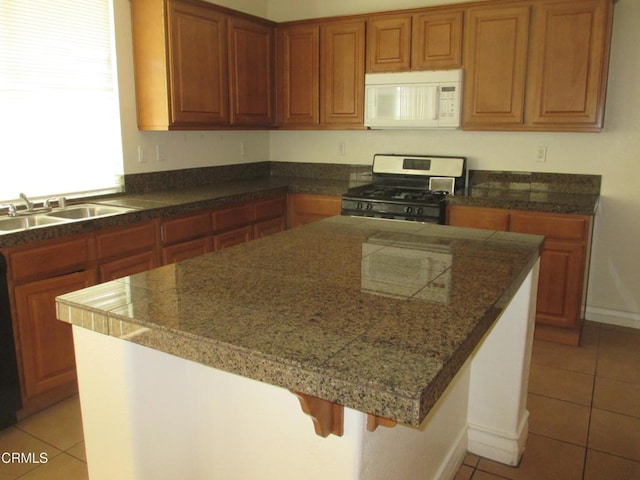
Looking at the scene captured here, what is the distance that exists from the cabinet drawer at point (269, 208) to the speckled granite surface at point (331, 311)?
2.08 meters

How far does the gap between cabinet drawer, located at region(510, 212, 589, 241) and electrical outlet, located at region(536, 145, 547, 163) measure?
0.71 m

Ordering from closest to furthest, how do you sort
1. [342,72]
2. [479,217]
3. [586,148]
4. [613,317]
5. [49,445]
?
[49,445] < [479,217] < [586,148] < [613,317] < [342,72]

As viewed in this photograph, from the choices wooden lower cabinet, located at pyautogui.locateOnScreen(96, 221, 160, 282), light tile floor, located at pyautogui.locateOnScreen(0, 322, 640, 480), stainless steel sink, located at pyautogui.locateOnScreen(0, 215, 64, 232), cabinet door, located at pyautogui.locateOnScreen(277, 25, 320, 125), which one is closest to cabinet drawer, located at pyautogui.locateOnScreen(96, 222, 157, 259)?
wooden lower cabinet, located at pyautogui.locateOnScreen(96, 221, 160, 282)

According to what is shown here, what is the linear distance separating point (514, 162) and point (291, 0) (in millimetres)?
2415

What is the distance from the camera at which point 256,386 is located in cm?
144

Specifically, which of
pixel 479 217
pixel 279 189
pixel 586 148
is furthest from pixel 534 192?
pixel 279 189

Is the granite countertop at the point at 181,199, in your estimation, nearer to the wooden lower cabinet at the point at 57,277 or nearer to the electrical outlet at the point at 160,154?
the wooden lower cabinet at the point at 57,277

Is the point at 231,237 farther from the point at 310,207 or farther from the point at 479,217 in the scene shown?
the point at 479,217

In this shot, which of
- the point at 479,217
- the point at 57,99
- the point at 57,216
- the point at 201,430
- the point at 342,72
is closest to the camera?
the point at 201,430

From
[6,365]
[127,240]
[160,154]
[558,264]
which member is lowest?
[6,365]

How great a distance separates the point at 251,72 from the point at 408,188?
1.57m

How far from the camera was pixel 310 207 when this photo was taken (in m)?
4.32

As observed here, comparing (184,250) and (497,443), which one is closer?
(497,443)

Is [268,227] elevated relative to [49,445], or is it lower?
elevated
